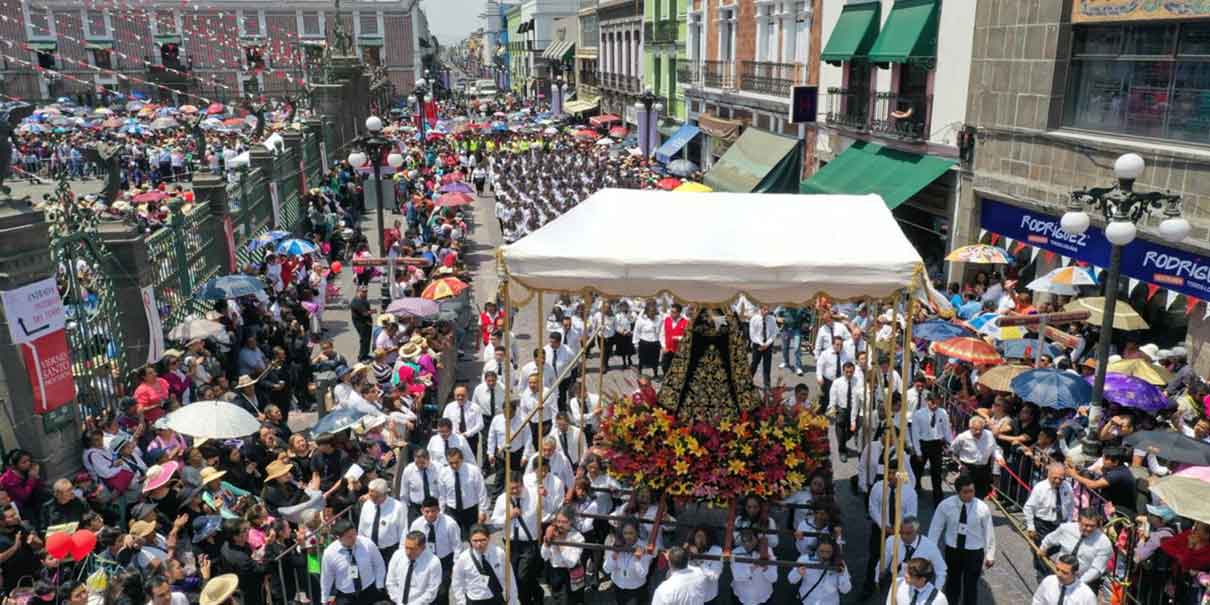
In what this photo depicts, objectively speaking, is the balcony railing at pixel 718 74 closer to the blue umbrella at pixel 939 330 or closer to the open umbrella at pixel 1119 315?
the open umbrella at pixel 1119 315

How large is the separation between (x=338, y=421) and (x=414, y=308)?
4.59 meters

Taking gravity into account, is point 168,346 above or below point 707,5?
below

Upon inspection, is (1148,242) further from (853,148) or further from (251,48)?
(251,48)

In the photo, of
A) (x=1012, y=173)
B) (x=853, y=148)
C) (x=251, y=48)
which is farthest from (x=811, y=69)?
(x=251, y=48)

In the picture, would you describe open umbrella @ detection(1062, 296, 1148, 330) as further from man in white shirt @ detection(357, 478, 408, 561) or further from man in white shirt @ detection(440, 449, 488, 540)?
man in white shirt @ detection(357, 478, 408, 561)

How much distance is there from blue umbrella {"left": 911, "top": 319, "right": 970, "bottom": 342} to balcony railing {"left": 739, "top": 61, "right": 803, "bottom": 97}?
1612 cm

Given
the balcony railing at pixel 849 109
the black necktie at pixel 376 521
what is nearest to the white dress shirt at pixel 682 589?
the black necktie at pixel 376 521

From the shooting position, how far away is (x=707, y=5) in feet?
119

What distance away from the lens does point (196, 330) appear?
12680 millimetres

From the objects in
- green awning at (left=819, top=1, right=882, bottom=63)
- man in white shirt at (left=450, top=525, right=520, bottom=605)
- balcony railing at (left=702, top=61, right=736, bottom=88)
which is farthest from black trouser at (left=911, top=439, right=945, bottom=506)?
balcony railing at (left=702, top=61, right=736, bottom=88)

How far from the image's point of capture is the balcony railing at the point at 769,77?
28.1 metres

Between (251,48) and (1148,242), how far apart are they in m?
59.3

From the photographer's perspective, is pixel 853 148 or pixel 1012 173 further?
pixel 853 148

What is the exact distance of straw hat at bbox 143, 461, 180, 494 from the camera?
820 centimetres
